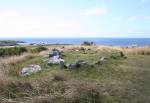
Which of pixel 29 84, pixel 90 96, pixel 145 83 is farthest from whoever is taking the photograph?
pixel 145 83

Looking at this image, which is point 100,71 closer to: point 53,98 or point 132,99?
point 132,99

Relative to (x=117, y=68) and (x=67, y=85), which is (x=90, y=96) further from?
(x=117, y=68)

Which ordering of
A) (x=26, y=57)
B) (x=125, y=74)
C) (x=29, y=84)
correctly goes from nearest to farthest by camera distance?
(x=29, y=84) → (x=125, y=74) → (x=26, y=57)

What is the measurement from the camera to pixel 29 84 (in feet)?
28.4

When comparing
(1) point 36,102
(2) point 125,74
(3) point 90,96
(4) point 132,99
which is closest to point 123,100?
(4) point 132,99

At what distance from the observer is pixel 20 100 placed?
7602mm

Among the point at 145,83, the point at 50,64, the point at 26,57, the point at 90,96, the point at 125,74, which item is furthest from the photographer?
the point at 26,57

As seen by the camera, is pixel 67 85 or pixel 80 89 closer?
pixel 80 89

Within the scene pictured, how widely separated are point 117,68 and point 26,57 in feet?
23.1

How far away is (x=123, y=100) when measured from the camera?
8.16 metres

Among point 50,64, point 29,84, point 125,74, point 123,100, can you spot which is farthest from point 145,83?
point 50,64

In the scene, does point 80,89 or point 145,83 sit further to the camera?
point 145,83

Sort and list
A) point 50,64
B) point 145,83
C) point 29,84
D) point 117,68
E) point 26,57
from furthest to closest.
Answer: point 26,57, point 50,64, point 117,68, point 145,83, point 29,84

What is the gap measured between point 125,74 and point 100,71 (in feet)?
3.34
